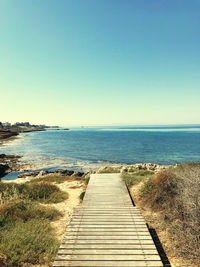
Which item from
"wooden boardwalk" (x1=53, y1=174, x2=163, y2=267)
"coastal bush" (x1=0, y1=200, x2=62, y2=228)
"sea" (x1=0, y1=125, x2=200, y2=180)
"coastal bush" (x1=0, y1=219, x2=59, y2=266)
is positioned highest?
"wooden boardwalk" (x1=53, y1=174, x2=163, y2=267)

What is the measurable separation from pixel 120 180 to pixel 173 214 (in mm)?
6701

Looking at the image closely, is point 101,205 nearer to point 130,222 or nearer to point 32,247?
point 130,222

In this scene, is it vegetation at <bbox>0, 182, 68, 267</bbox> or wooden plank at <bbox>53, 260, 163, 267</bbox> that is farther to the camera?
vegetation at <bbox>0, 182, 68, 267</bbox>

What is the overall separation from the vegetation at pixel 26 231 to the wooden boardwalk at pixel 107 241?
4.06 feet

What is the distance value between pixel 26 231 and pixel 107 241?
4114 mm

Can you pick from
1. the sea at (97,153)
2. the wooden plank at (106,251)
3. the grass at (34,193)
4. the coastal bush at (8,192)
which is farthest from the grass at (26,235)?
the sea at (97,153)

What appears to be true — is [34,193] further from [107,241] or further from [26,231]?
[107,241]

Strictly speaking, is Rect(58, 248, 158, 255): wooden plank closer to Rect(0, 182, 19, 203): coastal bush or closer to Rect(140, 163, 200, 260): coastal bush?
Rect(140, 163, 200, 260): coastal bush

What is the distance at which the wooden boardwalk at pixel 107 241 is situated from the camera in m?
4.47

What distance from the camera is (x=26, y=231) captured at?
698 cm

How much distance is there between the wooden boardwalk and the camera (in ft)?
14.7

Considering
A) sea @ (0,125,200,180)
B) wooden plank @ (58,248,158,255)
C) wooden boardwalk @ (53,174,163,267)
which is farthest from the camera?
sea @ (0,125,200,180)

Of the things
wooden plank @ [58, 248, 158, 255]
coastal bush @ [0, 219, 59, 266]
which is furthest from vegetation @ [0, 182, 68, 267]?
wooden plank @ [58, 248, 158, 255]

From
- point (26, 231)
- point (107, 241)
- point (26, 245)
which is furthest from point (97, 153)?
point (107, 241)
